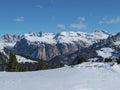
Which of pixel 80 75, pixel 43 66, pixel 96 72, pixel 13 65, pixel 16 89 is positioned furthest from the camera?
pixel 43 66

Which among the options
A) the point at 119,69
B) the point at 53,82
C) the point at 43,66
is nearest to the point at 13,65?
the point at 43,66

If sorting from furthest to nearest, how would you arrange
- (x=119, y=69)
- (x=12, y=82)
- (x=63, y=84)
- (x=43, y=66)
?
(x=43, y=66)
(x=119, y=69)
(x=12, y=82)
(x=63, y=84)

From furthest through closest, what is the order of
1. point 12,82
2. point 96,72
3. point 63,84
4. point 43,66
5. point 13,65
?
point 43,66
point 13,65
point 96,72
point 12,82
point 63,84

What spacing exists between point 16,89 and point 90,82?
877 cm

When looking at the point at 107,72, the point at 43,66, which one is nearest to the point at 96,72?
the point at 107,72

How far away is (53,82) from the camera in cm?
3431

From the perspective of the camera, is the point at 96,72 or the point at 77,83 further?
the point at 96,72

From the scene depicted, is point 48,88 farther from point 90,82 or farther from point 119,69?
point 119,69

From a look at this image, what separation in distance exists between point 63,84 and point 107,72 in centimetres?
1130

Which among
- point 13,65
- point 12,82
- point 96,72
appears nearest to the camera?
point 12,82

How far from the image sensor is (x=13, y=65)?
117500mm

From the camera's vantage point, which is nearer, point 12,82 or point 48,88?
point 48,88

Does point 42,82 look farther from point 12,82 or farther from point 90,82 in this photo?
point 90,82

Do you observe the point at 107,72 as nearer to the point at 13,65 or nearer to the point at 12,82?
the point at 12,82
